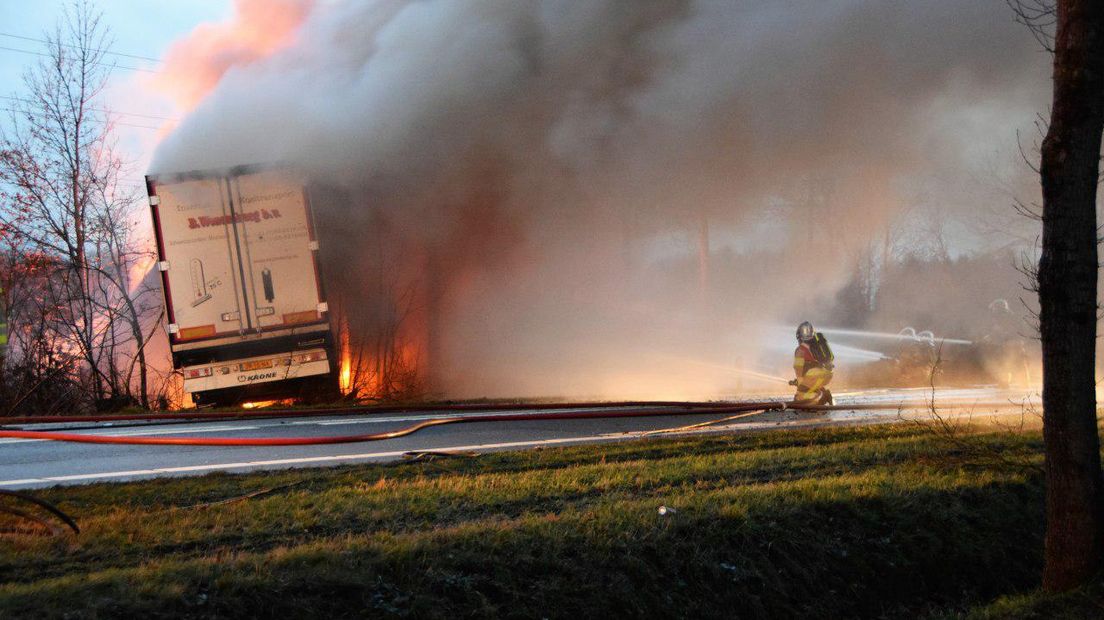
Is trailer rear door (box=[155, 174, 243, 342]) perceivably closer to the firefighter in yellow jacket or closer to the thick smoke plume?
the thick smoke plume

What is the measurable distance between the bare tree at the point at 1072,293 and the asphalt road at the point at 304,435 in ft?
15.9

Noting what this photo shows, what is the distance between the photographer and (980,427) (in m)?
11.5

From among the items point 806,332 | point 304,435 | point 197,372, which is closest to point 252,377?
point 197,372

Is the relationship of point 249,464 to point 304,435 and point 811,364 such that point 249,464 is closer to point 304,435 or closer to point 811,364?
point 304,435

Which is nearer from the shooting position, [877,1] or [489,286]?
[877,1]

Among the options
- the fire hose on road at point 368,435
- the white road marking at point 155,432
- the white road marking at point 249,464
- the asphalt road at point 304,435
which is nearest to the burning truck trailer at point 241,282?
the asphalt road at point 304,435

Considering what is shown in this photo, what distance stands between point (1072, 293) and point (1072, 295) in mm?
13

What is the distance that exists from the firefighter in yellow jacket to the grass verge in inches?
192

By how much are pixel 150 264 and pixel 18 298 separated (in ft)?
11.4

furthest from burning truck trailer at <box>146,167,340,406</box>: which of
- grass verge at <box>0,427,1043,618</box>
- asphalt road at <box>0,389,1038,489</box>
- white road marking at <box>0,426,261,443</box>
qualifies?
grass verge at <box>0,427,1043,618</box>

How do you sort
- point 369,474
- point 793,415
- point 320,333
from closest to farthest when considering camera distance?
point 369,474
point 793,415
point 320,333

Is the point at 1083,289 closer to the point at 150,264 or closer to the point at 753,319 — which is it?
the point at 150,264

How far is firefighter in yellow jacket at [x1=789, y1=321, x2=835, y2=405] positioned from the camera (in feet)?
45.6

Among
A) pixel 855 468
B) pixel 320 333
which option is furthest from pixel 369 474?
pixel 320 333
